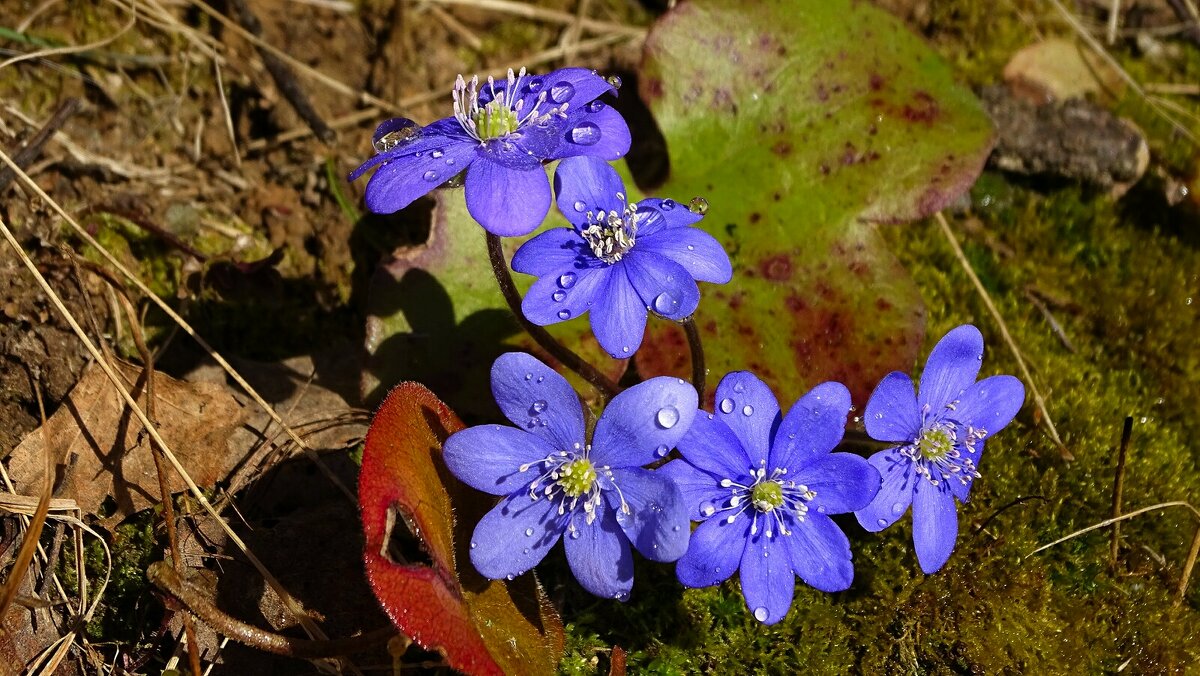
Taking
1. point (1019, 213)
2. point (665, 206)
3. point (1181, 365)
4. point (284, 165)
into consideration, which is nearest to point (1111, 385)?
point (1181, 365)

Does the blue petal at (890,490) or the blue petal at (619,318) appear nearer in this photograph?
the blue petal at (619,318)

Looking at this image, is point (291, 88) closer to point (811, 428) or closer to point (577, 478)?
point (577, 478)

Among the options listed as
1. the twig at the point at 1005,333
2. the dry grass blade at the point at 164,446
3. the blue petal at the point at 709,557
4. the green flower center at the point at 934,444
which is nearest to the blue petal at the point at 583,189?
the blue petal at the point at 709,557

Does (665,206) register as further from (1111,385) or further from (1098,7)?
(1098,7)

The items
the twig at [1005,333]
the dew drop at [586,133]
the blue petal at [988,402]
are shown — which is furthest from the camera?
the twig at [1005,333]

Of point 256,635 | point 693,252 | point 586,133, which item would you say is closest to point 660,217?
point 693,252

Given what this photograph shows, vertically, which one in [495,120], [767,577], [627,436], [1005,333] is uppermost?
[495,120]

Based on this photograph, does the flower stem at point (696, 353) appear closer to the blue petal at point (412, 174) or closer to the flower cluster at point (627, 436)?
the flower cluster at point (627, 436)
